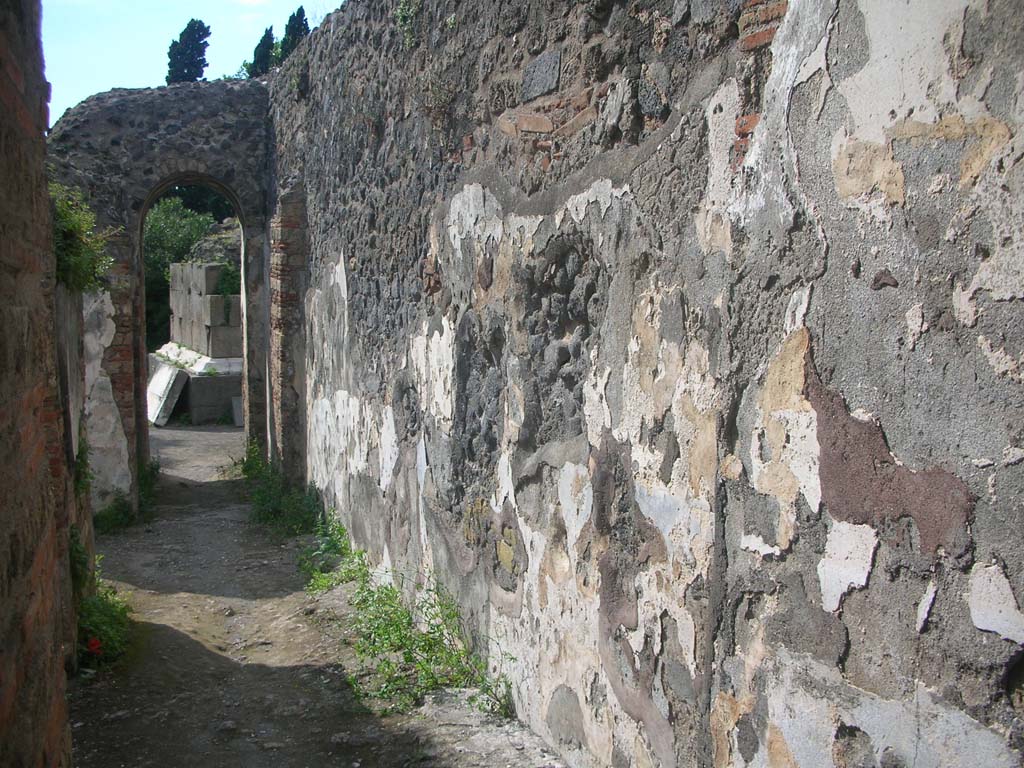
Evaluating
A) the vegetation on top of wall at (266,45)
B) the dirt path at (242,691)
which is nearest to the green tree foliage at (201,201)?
the vegetation on top of wall at (266,45)

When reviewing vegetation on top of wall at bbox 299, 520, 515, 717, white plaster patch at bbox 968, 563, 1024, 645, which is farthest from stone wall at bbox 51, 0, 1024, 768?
vegetation on top of wall at bbox 299, 520, 515, 717

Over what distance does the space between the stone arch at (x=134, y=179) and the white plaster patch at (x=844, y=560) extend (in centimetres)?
672

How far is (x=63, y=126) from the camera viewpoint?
7.91 meters

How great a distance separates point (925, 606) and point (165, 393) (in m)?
13.6

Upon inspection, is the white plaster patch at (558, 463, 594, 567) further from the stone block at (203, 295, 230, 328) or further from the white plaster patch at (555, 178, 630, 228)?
the stone block at (203, 295, 230, 328)

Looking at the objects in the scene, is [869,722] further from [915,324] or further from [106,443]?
[106,443]

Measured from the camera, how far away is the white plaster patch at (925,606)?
66.6 inches

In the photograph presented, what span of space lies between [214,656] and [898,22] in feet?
13.6

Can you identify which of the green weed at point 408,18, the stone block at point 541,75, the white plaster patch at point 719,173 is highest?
the green weed at point 408,18

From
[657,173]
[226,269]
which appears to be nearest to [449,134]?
A: [657,173]

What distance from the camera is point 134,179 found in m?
8.11

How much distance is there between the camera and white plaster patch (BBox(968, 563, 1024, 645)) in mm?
1545

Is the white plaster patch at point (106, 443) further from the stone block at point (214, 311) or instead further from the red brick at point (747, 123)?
the red brick at point (747, 123)

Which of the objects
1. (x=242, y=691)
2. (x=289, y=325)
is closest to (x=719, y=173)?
(x=242, y=691)
